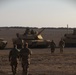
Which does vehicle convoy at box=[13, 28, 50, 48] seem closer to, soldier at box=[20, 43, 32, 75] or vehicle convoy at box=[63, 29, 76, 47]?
vehicle convoy at box=[63, 29, 76, 47]

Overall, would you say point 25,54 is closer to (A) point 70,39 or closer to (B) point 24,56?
(B) point 24,56

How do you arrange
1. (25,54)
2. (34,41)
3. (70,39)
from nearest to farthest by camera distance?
(25,54)
(34,41)
(70,39)

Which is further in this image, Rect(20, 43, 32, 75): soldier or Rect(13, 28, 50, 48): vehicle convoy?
Rect(13, 28, 50, 48): vehicle convoy

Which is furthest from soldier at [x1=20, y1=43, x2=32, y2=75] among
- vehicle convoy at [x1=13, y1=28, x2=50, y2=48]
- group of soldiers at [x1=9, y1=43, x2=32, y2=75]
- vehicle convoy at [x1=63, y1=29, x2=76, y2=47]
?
vehicle convoy at [x1=63, y1=29, x2=76, y2=47]

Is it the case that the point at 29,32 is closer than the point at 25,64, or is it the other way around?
the point at 25,64

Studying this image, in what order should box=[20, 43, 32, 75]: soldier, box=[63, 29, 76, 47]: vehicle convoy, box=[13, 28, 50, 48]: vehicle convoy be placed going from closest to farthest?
box=[20, 43, 32, 75]: soldier, box=[13, 28, 50, 48]: vehicle convoy, box=[63, 29, 76, 47]: vehicle convoy

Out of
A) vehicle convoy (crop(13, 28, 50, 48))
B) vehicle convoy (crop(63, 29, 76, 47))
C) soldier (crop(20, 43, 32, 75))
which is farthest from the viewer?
vehicle convoy (crop(63, 29, 76, 47))

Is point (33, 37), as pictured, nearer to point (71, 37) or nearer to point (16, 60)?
point (71, 37)

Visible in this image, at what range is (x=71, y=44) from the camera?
3878 cm

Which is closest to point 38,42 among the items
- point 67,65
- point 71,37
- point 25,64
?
point 71,37

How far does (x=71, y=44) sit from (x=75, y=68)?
20.0 metres

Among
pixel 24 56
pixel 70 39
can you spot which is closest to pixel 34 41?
pixel 70 39

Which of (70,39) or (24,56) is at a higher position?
(24,56)

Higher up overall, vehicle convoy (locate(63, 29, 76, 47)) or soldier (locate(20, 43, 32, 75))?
soldier (locate(20, 43, 32, 75))
